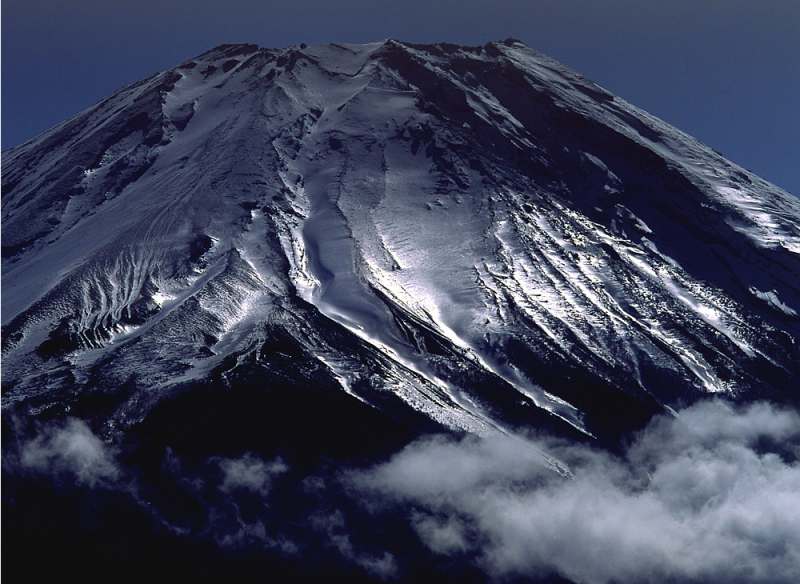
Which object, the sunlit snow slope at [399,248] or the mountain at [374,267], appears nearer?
the mountain at [374,267]

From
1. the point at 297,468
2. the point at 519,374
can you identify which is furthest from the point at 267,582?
the point at 519,374

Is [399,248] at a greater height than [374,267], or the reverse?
[399,248]

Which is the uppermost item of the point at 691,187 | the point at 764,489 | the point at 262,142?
the point at 691,187

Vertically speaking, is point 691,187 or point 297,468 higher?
point 691,187

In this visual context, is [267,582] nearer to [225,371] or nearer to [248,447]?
[248,447]

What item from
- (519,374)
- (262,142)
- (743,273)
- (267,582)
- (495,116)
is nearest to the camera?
(267,582)
